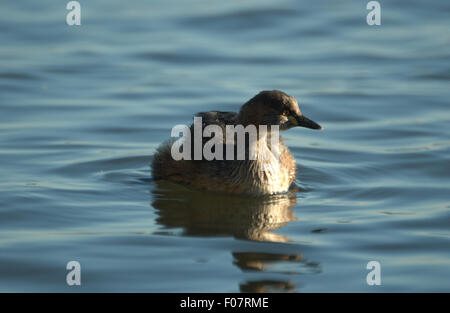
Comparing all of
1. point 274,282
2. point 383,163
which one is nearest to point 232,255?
point 274,282

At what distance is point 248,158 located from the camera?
29.1 feet

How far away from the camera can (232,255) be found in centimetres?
706

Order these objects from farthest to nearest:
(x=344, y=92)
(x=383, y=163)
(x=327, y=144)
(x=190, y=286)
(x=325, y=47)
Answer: (x=325, y=47), (x=344, y=92), (x=327, y=144), (x=383, y=163), (x=190, y=286)

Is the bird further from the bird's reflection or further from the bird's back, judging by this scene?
the bird's reflection

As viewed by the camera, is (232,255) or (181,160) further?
(181,160)

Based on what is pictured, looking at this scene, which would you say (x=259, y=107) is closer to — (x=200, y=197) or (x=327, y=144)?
(x=200, y=197)

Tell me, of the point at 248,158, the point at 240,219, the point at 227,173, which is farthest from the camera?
the point at 248,158

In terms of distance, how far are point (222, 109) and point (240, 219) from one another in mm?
4133

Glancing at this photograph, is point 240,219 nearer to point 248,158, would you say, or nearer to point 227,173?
point 227,173

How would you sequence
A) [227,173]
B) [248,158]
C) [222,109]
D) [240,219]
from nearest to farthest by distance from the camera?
1. [240,219]
2. [227,173]
3. [248,158]
4. [222,109]

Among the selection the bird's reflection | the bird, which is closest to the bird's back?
the bird

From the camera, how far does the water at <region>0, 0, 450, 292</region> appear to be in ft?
22.6

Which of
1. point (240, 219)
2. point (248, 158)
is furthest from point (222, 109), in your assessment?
point (240, 219)

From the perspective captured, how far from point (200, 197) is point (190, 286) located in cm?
248
